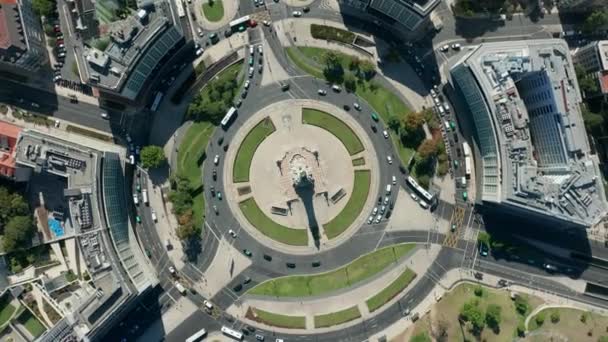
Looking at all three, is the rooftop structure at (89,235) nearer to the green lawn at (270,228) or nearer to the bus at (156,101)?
the bus at (156,101)

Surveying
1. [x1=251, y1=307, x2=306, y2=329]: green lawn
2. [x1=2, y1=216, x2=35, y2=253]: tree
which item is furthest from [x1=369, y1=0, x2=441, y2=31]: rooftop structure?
[x1=2, y1=216, x2=35, y2=253]: tree

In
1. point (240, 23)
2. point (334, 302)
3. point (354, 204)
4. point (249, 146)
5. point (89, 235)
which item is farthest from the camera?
point (354, 204)

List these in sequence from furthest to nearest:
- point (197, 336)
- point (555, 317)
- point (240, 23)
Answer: point (240, 23) < point (555, 317) < point (197, 336)

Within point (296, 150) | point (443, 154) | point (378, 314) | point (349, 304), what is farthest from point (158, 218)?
point (443, 154)

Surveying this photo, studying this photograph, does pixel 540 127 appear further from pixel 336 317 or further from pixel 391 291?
pixel 336 317

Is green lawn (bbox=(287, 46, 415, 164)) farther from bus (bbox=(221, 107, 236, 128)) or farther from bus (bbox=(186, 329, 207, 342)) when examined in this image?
bus (bbox=(186, 329, 207, 342))

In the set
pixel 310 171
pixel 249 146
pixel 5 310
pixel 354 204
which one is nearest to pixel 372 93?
pixel 310 171

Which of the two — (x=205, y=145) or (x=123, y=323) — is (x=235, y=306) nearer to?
(x=123, y=323)
